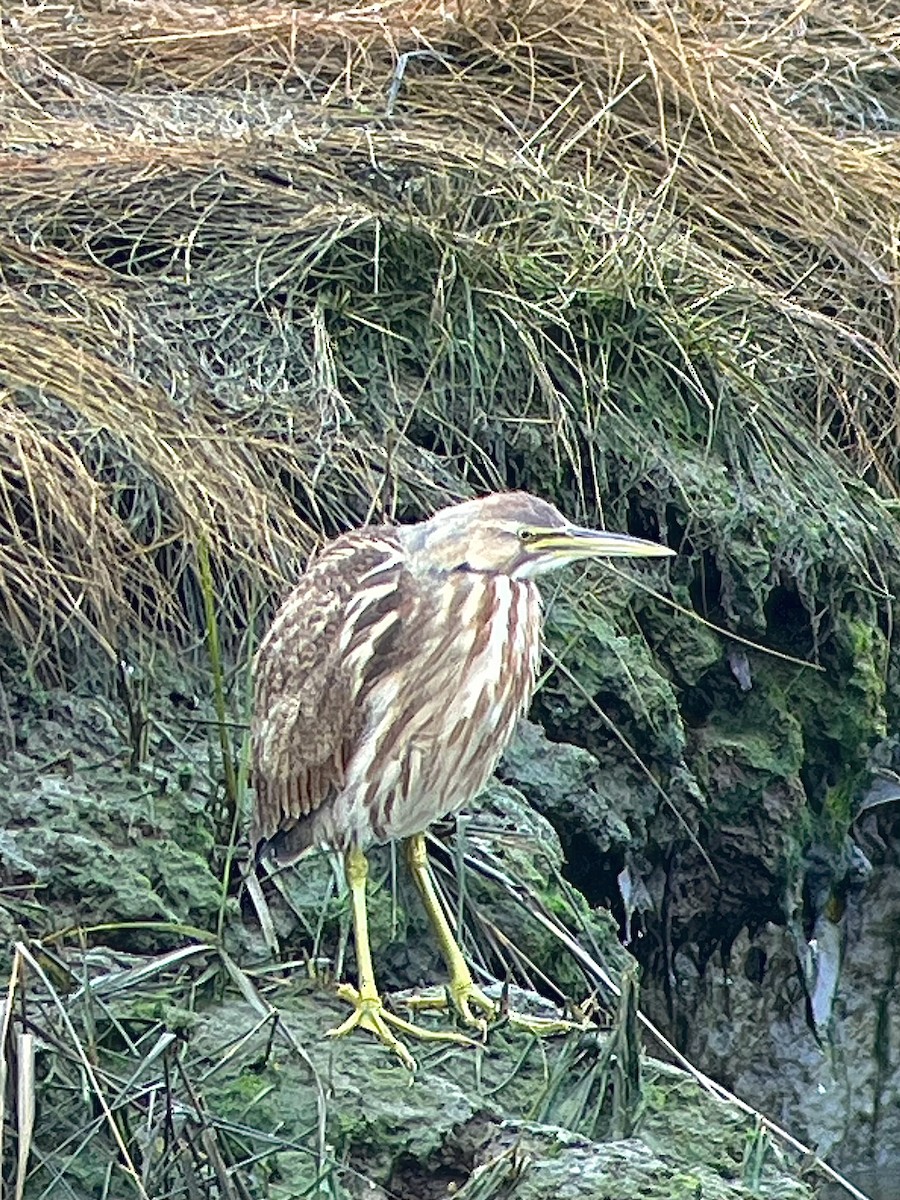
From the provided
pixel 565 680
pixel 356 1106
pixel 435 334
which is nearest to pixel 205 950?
pixel 356 1106

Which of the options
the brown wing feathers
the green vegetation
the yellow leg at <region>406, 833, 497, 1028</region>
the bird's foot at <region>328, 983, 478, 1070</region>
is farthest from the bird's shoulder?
the bird's foot at <region>328, 983, 478, 1070</region>

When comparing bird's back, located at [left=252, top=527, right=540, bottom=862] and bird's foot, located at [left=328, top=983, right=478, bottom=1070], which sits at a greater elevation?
bird's back, located at [left=252, top=527, right=540, bottom=862]

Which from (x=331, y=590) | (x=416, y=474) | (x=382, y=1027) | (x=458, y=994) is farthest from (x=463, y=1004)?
(x=416, y=474)

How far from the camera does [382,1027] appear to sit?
3648 millimetres

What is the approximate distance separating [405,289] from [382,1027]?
204 cm

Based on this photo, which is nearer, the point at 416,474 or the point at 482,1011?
the point at 482,1011

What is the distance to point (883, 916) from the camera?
5.58 m

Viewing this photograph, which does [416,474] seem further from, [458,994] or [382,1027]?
[382,1027]

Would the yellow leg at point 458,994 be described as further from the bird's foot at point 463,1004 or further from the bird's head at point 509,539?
the bird's head at point 509,539

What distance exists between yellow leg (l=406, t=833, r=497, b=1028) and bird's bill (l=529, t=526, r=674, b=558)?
1.71 ft

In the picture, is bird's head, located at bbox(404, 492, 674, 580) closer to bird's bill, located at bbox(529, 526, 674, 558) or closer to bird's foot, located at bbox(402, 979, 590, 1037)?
bird's bill, located at bbox(529, 526, 674, 558)

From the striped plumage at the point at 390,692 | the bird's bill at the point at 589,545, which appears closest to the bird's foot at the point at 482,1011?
the striped plumage at the point at 390,692

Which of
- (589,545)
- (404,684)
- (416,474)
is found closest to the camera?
(589,545)

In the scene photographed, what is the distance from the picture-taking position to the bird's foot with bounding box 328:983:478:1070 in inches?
143
